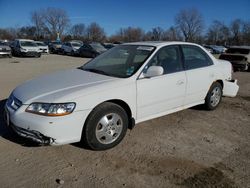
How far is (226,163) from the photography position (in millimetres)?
3465

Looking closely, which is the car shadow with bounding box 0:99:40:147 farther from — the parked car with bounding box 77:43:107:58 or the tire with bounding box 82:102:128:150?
the parked car with bounding box 77:43:107:58

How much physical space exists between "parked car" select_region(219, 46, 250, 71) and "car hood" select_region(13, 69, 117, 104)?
37.8 ft

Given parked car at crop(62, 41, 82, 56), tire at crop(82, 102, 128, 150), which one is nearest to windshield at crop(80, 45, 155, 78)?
tire at crop(82, 102, 128, 150)

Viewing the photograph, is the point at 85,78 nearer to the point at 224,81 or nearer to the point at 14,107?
the point at 14,107

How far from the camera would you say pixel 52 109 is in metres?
3.30

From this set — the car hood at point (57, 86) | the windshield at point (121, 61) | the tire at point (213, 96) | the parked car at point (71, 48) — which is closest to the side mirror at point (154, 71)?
the windshield at point (121, 61)

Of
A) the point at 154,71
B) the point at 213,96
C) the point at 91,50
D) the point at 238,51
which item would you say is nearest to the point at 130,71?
the point at 154,71

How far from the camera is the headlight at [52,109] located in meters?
3.29

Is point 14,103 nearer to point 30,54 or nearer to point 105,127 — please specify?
point 105,127

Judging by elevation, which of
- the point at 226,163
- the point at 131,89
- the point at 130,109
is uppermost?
the point at 131,89

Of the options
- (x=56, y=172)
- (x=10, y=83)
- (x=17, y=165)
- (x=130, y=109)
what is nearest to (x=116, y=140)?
(x=130, y=109)

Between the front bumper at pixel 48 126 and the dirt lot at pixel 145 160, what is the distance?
0.33 meters

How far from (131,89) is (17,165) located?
1883 mm

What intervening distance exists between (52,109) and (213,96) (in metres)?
3.68
